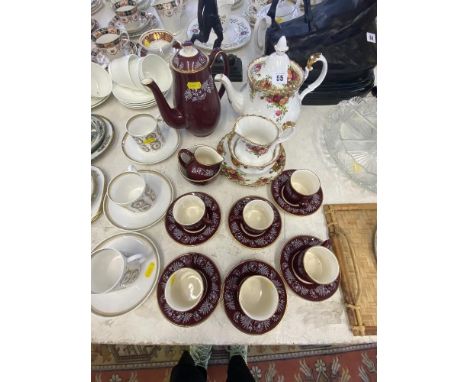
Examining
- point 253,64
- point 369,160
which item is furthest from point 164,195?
point 369,160

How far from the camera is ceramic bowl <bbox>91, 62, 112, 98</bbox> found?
765 mm

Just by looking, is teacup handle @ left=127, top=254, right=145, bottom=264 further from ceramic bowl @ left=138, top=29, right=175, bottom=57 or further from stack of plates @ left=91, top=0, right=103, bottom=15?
stack of plates @ left=91, top=0, right=103, bottom=15

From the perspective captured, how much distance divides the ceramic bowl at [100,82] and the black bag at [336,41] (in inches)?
19.1

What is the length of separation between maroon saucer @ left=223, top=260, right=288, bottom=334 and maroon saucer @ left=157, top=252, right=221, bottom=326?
1.0 inches

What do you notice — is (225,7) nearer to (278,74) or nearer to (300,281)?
(278,74)

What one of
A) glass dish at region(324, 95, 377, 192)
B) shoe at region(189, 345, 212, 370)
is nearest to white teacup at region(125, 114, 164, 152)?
glass dish at region(324, 95, 377, 192)

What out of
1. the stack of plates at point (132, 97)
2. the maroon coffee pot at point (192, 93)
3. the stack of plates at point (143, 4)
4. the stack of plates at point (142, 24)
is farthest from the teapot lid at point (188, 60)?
the stack of plates at point (143, 4)

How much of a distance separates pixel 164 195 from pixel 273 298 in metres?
0.34

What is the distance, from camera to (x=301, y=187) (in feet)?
2.12

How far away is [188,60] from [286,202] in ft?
1.25

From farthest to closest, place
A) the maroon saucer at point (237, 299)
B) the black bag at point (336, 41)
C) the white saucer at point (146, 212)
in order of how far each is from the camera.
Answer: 1. the black bag at point (336, 41)
2. the white saucer at point (146, 212)
3. the maroon saucer at point (237, 299)

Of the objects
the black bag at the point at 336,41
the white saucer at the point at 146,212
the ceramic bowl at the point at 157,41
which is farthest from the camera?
the ceramic bowl at the point at 157,41

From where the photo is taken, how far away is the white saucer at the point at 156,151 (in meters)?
0.68

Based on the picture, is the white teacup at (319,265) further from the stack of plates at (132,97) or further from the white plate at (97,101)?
the white plate at (97,101)
